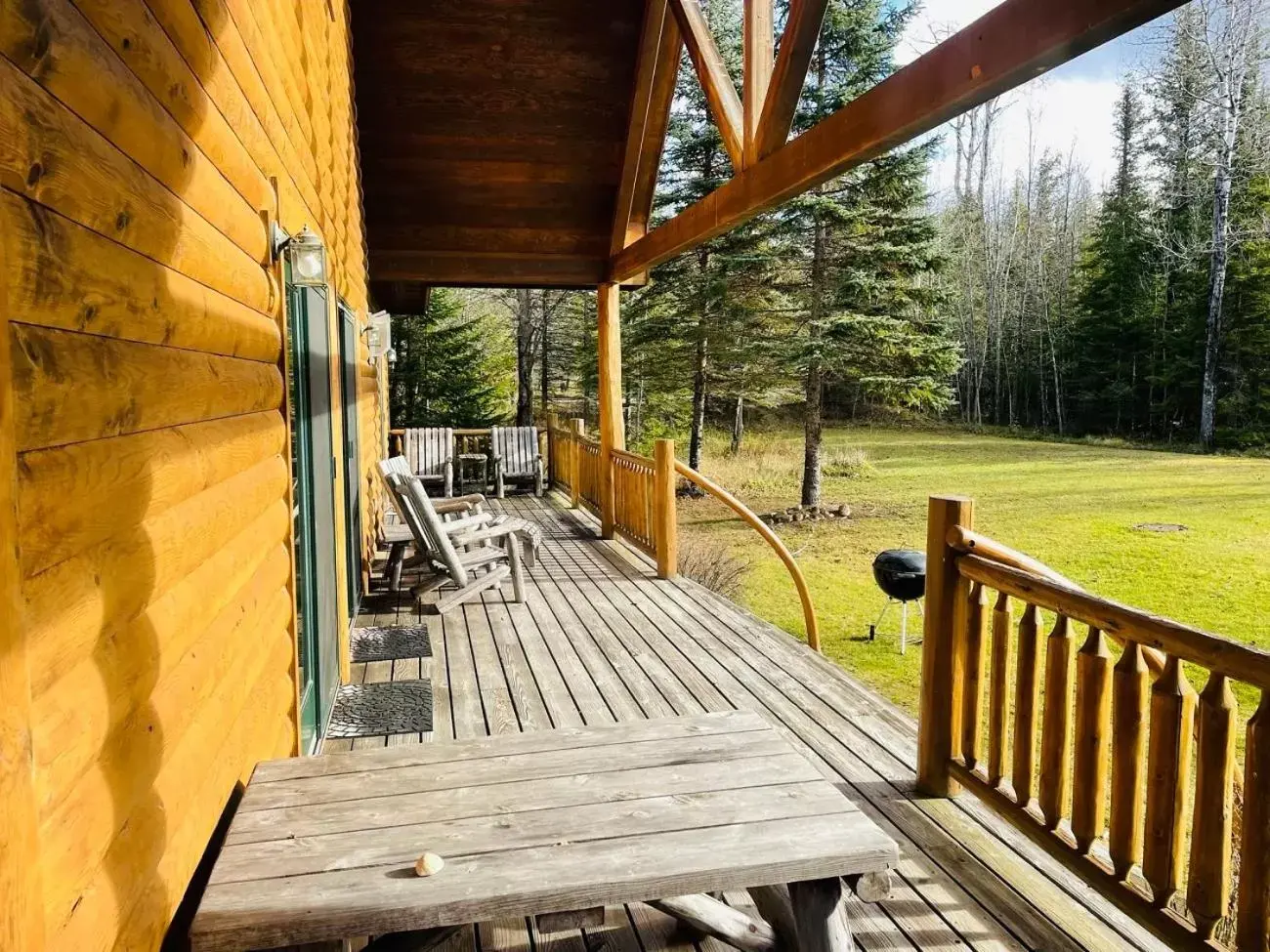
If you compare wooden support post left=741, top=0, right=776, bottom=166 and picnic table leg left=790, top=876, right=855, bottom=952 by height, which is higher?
wooden support post left=741, top=0, right=776, bottom=166

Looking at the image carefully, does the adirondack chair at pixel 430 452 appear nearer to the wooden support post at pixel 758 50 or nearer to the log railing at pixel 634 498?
the log railing at pixel 634 498

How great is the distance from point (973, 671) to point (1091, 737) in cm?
57

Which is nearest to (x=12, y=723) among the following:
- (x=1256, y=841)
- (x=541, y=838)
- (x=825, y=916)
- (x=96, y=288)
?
(x=96, y=288)

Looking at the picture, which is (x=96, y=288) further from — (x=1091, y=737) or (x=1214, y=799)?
(x=1091, y=737)

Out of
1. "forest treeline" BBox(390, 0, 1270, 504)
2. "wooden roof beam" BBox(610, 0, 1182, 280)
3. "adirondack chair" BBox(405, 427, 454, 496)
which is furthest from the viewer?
"forest treeline" BBox(390, 0, 1270, 504)

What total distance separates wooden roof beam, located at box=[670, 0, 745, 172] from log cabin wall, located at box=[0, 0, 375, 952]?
290 cm

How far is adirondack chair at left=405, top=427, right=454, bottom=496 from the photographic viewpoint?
11128 millimetres

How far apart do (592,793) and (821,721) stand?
6.91ft

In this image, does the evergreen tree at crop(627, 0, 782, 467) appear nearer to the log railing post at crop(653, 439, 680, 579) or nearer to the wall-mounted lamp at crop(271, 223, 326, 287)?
the log railing post at crop(653, 439, 680, 579)

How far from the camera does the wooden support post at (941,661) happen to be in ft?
10.0

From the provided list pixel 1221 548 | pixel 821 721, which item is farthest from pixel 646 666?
pixel 1221 548

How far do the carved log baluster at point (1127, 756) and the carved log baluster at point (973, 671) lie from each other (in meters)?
0.63

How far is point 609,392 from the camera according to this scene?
8.76 metres

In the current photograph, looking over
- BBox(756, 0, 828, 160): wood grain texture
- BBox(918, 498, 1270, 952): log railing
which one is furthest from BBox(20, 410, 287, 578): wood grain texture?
BBox(756, 0, 828, 160): wood grain texture
